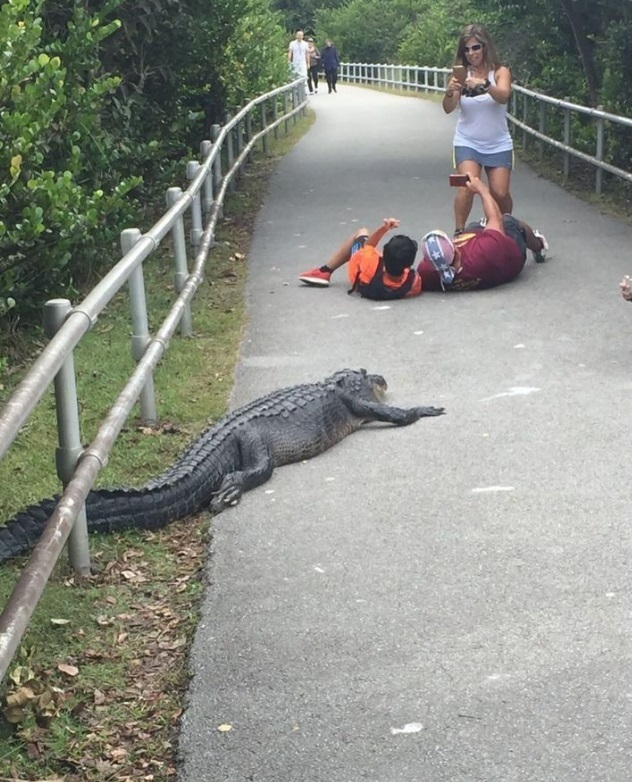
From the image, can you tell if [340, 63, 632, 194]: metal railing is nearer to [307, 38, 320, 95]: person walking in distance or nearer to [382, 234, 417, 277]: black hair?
[382, 234, 417, 277]: black hair

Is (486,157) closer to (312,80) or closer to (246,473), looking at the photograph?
(246,473)

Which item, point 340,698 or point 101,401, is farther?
point 101,401

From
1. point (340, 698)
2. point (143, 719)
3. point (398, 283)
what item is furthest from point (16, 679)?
point (398, 283)

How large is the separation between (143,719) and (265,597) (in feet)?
2.92

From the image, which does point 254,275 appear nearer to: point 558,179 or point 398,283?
point 398,283

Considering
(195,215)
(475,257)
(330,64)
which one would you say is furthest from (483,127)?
(330,64)

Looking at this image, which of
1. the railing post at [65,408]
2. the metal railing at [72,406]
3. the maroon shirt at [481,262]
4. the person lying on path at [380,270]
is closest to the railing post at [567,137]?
the maroon shirt at [481,262]

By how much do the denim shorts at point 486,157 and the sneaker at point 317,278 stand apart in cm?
145

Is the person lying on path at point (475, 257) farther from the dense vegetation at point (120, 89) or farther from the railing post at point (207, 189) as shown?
the railing post at point (207, 189)

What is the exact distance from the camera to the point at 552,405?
267 inches

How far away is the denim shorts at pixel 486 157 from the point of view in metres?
10.6

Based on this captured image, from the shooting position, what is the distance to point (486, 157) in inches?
416

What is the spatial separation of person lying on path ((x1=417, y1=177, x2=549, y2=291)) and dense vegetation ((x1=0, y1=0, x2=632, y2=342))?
2.31 m

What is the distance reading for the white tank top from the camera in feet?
34.2
